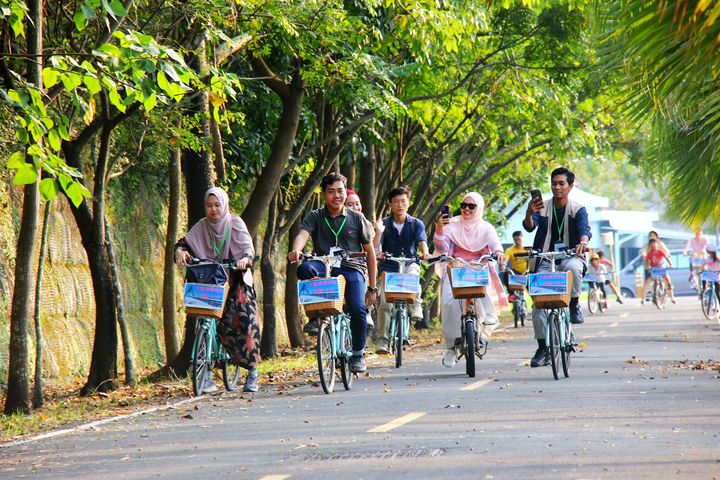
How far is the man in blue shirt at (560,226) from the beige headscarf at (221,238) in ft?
9.94

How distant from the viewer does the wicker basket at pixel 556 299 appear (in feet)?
45.1

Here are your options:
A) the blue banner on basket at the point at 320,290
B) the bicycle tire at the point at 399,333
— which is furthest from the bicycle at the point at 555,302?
the bicycle tire at the point at 399,333

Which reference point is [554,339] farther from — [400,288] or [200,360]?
[200,360]

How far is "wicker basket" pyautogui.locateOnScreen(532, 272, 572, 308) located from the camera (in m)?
13.7

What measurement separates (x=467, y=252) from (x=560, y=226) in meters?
1.22

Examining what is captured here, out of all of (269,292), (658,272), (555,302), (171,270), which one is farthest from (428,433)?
(658,272)

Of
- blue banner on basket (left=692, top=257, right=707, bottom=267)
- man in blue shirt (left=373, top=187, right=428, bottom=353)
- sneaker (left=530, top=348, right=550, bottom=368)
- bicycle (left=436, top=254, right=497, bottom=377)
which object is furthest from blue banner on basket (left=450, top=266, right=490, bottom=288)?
blue banner on basket (left=692, top=257, right=707, bottom=267)

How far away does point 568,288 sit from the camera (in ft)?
45.1

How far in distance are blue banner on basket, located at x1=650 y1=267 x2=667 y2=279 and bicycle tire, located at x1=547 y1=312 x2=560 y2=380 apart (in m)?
22.4

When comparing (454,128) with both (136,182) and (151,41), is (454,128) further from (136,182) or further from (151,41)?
(151,41)

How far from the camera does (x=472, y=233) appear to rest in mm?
15172

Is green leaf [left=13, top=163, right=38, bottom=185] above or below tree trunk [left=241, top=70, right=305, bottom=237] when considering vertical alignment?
below

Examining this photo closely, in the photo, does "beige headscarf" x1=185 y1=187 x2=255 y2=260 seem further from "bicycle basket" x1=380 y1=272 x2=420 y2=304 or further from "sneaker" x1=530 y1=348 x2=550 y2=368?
"sneaker" x1=530 y1=348 x2=550 y2=368

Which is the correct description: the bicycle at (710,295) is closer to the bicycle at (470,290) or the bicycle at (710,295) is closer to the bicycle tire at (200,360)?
the bicycle at (470,290)
